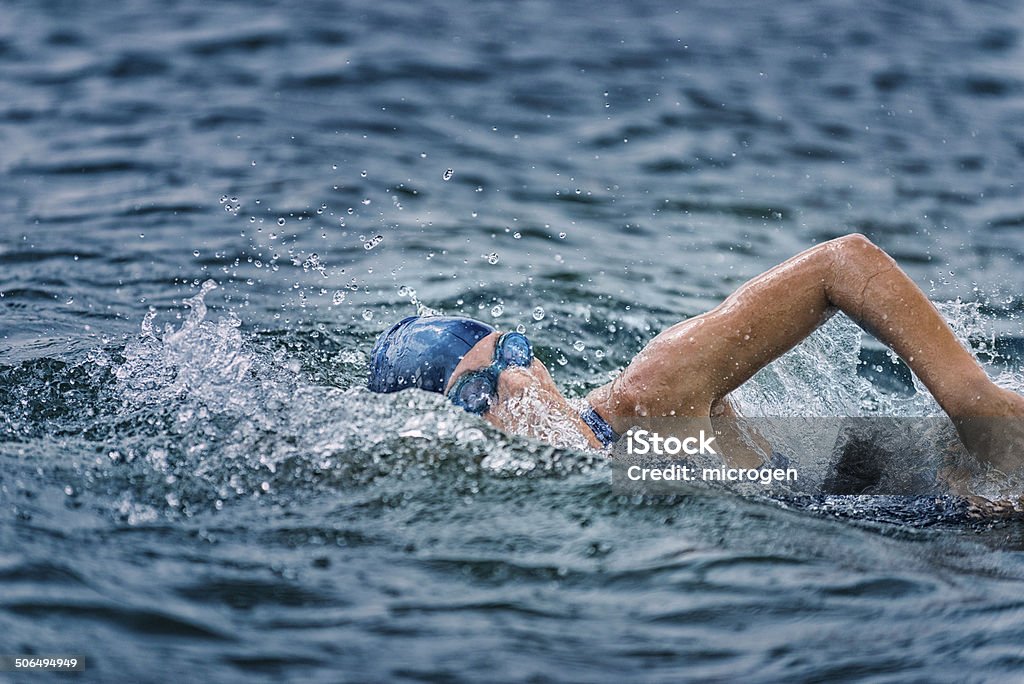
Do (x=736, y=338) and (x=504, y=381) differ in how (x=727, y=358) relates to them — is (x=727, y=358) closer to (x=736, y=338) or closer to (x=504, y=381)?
(x=736, y=338)

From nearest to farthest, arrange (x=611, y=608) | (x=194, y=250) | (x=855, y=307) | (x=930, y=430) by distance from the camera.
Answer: (x=611, y=608) → (x=855, y=307) → (x=930, y=430) → (x=194, y=250)

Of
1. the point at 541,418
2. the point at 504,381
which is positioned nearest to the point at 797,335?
the point at 541,418

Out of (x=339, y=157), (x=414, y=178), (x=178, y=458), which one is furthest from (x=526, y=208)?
(x=178, y=458)

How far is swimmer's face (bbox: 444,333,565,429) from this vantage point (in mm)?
4406

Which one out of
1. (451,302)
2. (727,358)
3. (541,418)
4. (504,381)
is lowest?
(451,302)

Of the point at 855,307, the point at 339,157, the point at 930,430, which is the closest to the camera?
the point at 855,307

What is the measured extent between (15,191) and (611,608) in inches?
260

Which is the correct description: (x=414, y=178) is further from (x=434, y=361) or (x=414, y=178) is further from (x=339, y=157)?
(x=434, y=361)

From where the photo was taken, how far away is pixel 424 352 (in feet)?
14.8

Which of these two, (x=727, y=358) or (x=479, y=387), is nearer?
(x=727, y=358)

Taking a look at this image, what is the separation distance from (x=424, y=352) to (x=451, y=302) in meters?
2.35

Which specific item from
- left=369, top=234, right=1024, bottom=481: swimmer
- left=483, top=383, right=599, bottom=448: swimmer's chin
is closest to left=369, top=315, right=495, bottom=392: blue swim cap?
left=369, top=234, right=1024, bottom=481: swimmer

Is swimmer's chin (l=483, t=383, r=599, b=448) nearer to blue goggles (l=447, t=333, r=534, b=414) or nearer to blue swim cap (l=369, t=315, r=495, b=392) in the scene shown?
blue goggles (l=447, t=333, r=534, b=414)

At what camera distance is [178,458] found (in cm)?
452
